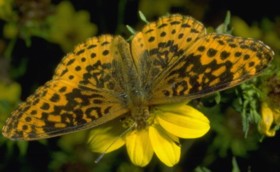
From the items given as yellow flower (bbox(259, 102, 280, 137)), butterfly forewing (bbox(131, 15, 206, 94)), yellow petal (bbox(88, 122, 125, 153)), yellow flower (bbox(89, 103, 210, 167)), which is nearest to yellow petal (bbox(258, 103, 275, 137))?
yellow flower (bbox(259, 102, 280, 137))

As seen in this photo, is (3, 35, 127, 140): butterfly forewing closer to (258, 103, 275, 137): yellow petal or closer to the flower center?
the flower center

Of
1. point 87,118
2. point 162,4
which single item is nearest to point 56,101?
point 87,118

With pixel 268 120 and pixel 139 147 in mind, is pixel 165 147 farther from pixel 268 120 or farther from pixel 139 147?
A: pixel 268 120

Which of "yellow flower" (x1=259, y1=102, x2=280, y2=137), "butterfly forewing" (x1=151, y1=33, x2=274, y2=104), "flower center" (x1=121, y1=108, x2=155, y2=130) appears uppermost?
"butterfly forewing" (x1=151, y1=33, x2=274, y2=104)

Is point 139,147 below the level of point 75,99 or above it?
below

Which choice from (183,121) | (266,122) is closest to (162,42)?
(183,121)

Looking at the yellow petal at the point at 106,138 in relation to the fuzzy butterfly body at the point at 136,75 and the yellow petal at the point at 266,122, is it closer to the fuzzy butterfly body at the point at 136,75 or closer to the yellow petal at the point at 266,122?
the fuzzy butterfly body at the point at 136,75

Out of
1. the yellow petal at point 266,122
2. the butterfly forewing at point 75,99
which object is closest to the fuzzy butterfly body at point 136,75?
the butterfly forewing at point 75,99
